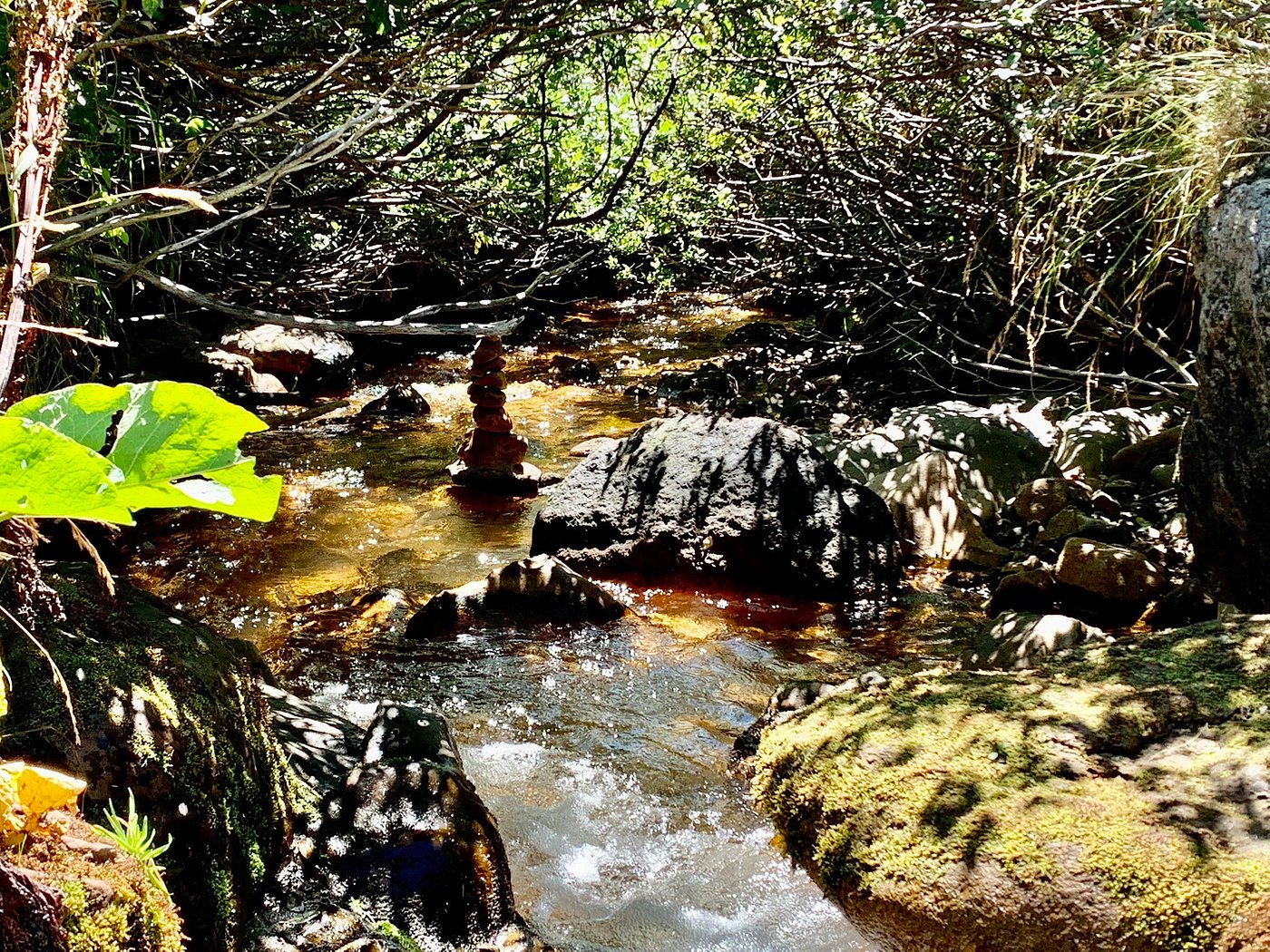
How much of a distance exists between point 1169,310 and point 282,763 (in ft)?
24.8

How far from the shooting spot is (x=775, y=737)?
3.75 meters

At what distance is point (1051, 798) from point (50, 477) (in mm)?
2703

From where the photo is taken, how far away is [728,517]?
6.43m

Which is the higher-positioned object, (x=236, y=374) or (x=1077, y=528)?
(x=236, y=374)

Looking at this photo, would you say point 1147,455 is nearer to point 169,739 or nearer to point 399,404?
point 169,739

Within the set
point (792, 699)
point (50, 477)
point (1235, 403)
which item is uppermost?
point (50, 477)

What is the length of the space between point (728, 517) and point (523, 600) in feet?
4.71

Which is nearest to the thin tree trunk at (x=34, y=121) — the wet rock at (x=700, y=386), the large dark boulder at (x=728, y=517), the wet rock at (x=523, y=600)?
the wet rock at (x=523, y=600)

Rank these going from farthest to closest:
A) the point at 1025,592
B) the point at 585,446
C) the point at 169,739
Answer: the point at 585,446 → the point at 1025,592 → the point at 169,739

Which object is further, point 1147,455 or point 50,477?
point 1147,455

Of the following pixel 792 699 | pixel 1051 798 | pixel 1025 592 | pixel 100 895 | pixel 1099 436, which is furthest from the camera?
pixel 1099 436

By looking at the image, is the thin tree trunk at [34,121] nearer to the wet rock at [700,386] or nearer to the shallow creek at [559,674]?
the shallow creek at [559,674]

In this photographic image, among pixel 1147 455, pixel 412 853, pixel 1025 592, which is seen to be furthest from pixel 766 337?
pixel 412 853

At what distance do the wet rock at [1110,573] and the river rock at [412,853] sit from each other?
12.1 ft
